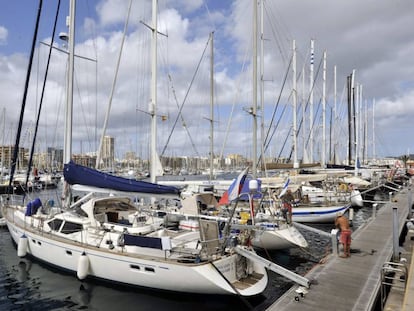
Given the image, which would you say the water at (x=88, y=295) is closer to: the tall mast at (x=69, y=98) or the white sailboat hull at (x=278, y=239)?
the white sailboat hull at (x=278, y=239)

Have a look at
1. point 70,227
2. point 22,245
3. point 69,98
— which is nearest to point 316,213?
point 70,227

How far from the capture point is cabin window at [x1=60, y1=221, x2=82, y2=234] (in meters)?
12.5

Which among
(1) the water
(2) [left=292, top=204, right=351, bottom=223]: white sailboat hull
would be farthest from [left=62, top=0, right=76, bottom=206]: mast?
(2) [left=292, top=204, right=351, bottom=223]: white sailboat hull

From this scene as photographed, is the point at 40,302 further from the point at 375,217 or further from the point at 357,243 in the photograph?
the point at 375,217

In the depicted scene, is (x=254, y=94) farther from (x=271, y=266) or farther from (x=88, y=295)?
(x=88, y=295)

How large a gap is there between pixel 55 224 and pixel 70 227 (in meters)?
0.96

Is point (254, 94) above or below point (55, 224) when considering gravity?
above

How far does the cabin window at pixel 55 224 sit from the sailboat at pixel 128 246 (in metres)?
0.02

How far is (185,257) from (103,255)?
2.89m

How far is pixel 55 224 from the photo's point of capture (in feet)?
43.1

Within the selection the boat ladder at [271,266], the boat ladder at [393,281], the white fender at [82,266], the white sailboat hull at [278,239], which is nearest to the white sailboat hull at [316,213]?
the white sailboat hull at [278,239]

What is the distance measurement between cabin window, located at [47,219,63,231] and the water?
5.12 ft

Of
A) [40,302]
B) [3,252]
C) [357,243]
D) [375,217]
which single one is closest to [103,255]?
[40,302]

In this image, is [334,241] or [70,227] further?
[70,227]
